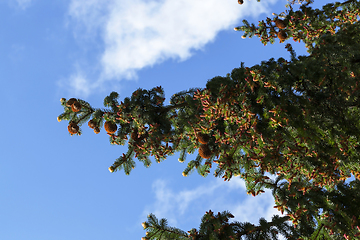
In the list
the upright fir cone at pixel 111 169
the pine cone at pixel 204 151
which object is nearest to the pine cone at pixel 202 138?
the pine cone at pixel 204 151

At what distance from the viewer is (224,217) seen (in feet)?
16.0

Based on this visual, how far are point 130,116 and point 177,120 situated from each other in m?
1.06

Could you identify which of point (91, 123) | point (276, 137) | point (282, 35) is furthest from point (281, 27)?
point (91, 123)

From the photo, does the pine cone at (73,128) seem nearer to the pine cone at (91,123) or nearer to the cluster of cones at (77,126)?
the cluster of cones at (77,126)

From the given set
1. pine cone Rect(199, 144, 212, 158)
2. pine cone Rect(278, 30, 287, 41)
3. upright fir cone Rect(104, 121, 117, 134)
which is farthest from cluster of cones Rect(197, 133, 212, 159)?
pine cone Rect(278, 30, 287, 41)

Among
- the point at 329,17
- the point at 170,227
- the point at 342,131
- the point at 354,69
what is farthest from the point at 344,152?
the point at 329,17

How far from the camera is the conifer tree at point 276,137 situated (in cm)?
439

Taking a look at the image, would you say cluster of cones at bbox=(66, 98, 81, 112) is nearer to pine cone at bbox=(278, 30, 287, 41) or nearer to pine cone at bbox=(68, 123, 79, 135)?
pine cone at bbox=(68, 123, 79, 135)

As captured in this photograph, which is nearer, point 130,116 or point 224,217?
point 224,217

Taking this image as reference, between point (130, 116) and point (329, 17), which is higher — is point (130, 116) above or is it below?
below

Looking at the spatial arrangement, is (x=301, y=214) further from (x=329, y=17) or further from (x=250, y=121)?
(x=329, y=17)

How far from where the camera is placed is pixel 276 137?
14.7 feet

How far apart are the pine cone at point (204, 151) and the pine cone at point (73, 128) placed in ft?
9.37

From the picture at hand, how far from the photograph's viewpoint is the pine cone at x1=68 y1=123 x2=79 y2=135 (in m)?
5.59
